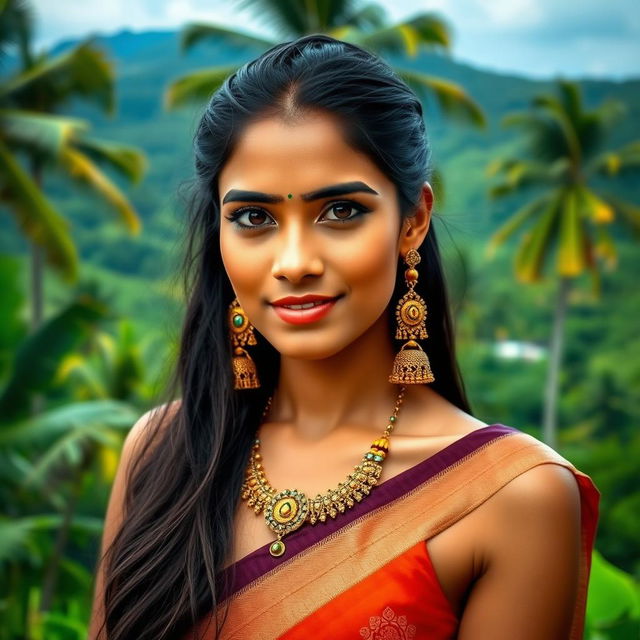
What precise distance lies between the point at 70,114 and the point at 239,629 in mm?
52467

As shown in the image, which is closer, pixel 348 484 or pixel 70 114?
pixel 348 484

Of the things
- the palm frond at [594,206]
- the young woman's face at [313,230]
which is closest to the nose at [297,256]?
the young woman's face at [313,230]

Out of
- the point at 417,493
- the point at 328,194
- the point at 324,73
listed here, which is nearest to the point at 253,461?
the point at 417,493

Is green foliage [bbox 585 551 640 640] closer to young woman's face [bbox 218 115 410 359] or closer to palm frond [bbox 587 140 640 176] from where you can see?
young woman's face [bbox 218 115 410 359]

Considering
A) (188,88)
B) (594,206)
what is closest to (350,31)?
(188,88)

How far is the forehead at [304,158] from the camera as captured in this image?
2.18 metres

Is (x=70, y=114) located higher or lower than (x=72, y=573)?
higher

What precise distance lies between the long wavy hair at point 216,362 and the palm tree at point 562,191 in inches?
1035

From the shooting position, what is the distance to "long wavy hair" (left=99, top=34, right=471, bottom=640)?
7.42ft

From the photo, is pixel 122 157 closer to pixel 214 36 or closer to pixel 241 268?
pixel 214 36

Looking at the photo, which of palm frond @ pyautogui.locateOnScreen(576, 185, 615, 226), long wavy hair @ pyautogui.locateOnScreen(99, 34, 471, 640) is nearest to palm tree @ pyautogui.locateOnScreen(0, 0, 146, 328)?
palm frond @ pyautogui.locateOnScreen(576, 185, 615, 226)

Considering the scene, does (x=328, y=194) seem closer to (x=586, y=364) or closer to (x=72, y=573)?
(x=72, y=573)

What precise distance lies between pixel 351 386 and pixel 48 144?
52.5 ft

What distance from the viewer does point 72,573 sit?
20.7 meters
